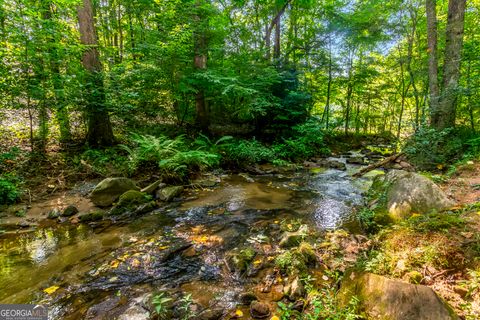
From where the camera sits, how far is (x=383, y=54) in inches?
656

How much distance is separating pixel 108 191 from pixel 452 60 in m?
10.0

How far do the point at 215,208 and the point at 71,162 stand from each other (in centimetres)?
504

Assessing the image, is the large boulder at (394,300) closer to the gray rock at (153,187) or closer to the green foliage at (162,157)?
the gray rock at (153,187)

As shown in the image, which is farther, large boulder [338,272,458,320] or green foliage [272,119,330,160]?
green foliage [272,119,330,160]

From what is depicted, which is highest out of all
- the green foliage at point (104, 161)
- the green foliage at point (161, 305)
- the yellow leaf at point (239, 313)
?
the green foliage at point (104, 161)

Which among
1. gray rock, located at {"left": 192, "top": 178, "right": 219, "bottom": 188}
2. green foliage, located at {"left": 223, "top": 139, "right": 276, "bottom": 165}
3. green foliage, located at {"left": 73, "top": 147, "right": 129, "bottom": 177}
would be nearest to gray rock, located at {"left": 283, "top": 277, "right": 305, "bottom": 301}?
gray rock, located at {"left": 192, "top": 178, "right": 219, "bottom": 188}

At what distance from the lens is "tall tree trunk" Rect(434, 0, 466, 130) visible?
670 centimetres

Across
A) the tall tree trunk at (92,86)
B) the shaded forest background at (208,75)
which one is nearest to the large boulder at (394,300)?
the shaded forest background at (208,75)

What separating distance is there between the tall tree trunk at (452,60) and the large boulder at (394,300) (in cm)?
702

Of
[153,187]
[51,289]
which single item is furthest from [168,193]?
[51,289]

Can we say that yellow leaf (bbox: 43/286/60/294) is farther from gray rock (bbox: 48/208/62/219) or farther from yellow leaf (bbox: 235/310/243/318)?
gray rock (bbox: 48/208/62/219)

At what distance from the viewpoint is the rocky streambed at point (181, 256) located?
2.55m

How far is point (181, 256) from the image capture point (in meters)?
3.43

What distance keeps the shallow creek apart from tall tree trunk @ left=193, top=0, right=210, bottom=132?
18.4 ft
